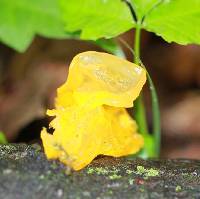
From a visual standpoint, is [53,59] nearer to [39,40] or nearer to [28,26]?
[39,40]

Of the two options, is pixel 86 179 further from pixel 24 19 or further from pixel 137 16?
pixel 24 19

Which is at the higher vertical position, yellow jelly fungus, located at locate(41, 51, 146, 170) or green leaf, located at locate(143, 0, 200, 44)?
green leaf, located at locate(143, 0, 200, 44)

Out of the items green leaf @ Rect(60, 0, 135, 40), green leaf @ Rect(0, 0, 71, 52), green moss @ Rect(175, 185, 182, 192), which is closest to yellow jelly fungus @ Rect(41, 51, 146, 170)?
green moss @ Rect(175, 185, 182, 192)

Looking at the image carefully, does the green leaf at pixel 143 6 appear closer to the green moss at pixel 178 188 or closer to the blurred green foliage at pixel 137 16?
the blurred green foliage at pixel 137 16

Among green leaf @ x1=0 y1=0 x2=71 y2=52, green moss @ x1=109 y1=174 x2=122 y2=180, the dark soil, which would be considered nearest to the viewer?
the dark soil

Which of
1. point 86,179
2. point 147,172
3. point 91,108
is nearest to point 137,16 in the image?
point 91,108

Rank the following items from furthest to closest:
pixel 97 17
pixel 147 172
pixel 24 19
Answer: pixel 24 19 → pixel 97 17 → pixel 147 172

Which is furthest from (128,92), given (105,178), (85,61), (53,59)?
(53,59)

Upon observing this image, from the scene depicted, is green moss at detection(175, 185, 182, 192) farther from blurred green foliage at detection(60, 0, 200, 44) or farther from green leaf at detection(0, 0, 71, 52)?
green leaf at detection(0, 0, 71, 52)
